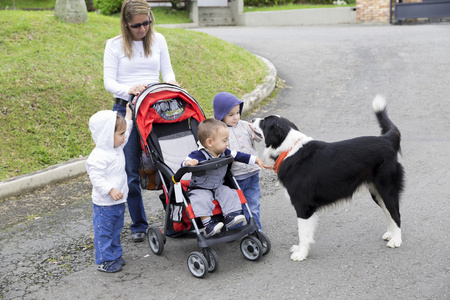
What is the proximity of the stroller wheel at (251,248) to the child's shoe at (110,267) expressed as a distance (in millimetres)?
1094

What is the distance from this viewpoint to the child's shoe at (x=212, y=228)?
4.02 m

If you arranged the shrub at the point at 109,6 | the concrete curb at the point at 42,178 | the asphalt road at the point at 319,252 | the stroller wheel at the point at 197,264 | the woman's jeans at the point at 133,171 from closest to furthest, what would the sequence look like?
the asphalt road at the point at 319,252 < the stroller wheel at the point at 197,264 < the woman's jeans at the point at 133,171 < the concrete curb at the point at 42,178 < the shrub at the point at 109,6

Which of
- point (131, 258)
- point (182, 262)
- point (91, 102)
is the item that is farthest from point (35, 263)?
point (91, 102)

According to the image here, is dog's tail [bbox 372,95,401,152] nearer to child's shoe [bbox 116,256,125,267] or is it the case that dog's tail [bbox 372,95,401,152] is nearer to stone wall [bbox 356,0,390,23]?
child's shoe [bbox 116,256,125,267]

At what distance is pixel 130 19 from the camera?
4.38m

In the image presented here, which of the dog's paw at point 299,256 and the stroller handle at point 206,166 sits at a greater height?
the stroller handle at point 206,166

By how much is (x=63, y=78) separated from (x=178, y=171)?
528 cm

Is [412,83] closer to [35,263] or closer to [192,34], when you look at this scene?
[192,34]

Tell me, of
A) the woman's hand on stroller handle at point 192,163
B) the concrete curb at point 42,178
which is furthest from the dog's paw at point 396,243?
the concrete curb at point 42,178

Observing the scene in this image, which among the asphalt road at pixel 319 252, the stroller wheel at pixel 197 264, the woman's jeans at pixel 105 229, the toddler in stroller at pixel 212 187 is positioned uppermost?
the toddler in stroller at pixel 212 187

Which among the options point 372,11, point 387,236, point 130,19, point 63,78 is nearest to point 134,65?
point 130,19

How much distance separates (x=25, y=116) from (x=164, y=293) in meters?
4.70

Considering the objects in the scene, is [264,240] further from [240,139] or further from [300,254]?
[240,139]

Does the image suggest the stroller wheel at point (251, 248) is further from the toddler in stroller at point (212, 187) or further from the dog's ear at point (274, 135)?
the dog's ear at point (274, 135)
